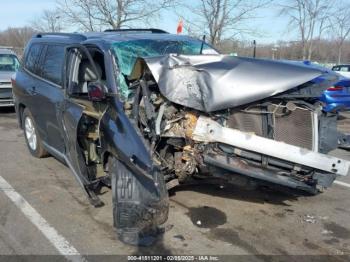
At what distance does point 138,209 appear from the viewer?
417cm

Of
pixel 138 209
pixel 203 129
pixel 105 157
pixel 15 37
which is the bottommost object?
pixel 138 209

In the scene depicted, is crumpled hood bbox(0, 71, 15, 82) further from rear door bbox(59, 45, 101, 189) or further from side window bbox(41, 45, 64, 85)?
rear door bbox(59, 45, 101, 189)

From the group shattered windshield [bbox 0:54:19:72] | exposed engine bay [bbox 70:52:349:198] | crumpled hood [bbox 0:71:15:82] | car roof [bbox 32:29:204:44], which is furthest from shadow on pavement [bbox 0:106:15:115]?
exposed engine bay [bbox 70:52:349:198]

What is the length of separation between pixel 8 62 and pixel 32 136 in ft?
24.8

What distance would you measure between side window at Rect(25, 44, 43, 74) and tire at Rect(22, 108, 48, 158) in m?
0.69

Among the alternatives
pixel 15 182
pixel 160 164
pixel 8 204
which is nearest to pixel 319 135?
pixel 160 164

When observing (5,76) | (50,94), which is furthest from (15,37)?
(50,94)

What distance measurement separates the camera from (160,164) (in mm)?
4391

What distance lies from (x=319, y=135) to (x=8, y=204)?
3.60 m

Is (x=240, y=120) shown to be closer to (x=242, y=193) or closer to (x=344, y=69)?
(x=242, y=193)

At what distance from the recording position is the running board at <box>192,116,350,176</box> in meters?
4.09

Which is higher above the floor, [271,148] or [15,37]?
[15,37]

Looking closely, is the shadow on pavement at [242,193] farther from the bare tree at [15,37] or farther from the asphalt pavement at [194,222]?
the bare tree at [15,37]

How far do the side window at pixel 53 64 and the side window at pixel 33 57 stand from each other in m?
0.38
